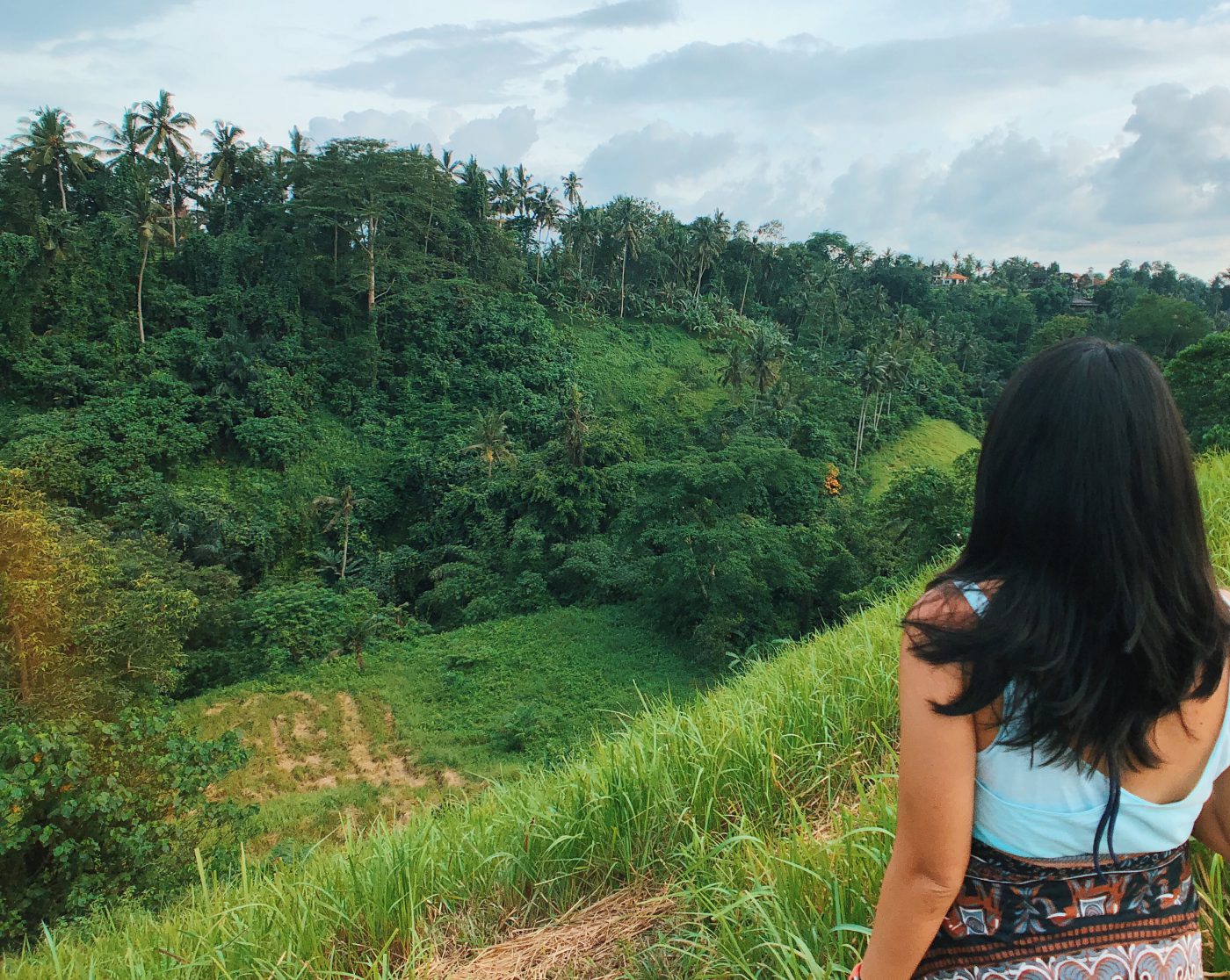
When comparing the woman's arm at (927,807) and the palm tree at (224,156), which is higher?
the palm tree at (224,156)

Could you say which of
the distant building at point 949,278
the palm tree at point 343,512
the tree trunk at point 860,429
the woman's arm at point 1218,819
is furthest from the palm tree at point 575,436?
the distant building at point 949,278

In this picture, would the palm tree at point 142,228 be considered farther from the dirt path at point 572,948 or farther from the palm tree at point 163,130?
the dirt path at point 572,948

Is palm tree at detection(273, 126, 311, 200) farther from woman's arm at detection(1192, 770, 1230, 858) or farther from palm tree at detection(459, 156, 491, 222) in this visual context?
woman's arm at detection(1192, 770, 1230, 858)

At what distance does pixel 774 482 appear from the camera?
1730cm

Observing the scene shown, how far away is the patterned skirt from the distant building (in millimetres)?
51195

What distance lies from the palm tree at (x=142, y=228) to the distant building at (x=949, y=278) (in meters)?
41.7

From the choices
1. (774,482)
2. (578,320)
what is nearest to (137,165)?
(578,320)

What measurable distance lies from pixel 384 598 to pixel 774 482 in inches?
397

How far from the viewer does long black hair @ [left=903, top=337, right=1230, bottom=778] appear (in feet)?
2.63

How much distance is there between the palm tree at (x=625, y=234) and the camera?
32.8 m

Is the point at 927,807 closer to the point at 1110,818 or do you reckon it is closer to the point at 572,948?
the point at 1110,818

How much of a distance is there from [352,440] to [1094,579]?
23.6 meters

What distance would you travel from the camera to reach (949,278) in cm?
5038

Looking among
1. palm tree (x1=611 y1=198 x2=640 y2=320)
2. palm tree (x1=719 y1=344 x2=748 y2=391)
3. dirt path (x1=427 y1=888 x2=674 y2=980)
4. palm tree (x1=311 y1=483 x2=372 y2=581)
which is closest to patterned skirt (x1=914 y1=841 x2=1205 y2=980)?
dirt path (x1=427 y1=888 x2=674 y2=980)
